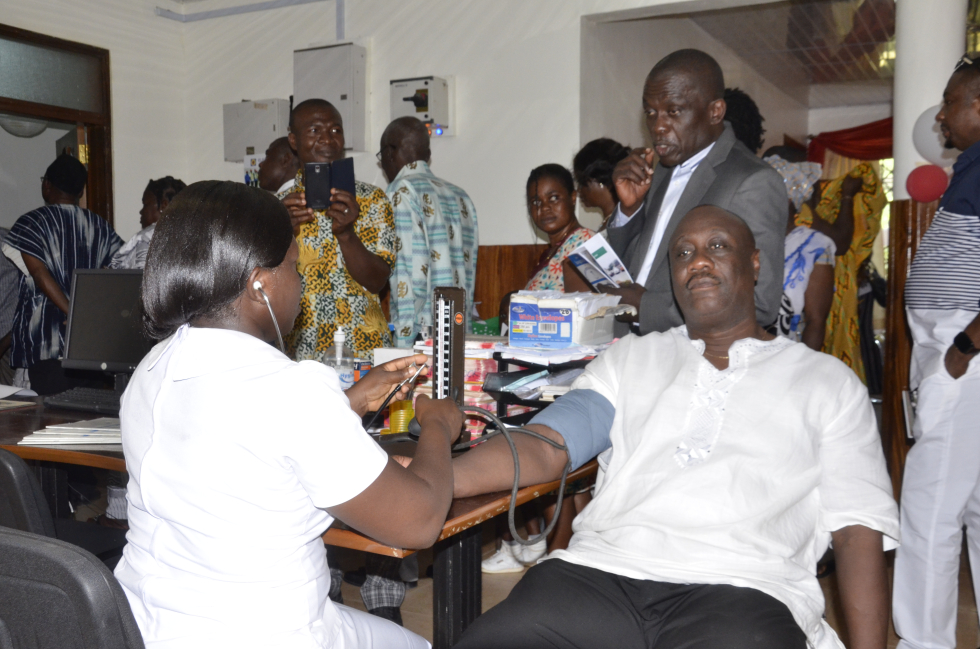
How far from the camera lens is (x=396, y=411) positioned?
2.09m

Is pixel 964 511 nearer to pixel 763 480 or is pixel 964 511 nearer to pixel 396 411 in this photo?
pixel 763 480

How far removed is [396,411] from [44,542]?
1130 mm

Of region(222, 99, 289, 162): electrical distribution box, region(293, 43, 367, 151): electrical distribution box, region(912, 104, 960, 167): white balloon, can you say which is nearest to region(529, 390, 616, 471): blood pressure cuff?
region(912, 104, 960, 167): white balloon

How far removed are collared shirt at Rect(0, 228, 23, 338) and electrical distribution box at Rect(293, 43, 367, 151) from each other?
214 centimetres

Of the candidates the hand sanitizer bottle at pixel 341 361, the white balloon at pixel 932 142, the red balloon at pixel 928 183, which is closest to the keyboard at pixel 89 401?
the hand sanitizer bottle at pixel 341 361

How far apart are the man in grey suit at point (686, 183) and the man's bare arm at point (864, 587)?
0.71 metres

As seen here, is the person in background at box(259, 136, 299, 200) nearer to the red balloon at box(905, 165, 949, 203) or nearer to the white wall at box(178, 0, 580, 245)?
the white wall at box(178, 0, 580, 245)

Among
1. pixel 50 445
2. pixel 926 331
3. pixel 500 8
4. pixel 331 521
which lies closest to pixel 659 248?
pixel 926 331

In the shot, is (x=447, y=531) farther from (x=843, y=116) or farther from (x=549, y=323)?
(x=843, y=116)

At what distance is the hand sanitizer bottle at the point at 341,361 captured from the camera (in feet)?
7.69

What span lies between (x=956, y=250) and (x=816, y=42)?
6180 mm

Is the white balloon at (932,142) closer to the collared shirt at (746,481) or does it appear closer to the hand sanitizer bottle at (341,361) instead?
the collared shirt at (746,481)

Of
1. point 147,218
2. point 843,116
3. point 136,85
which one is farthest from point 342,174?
point 843,116

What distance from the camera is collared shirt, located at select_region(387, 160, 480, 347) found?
3.74m
